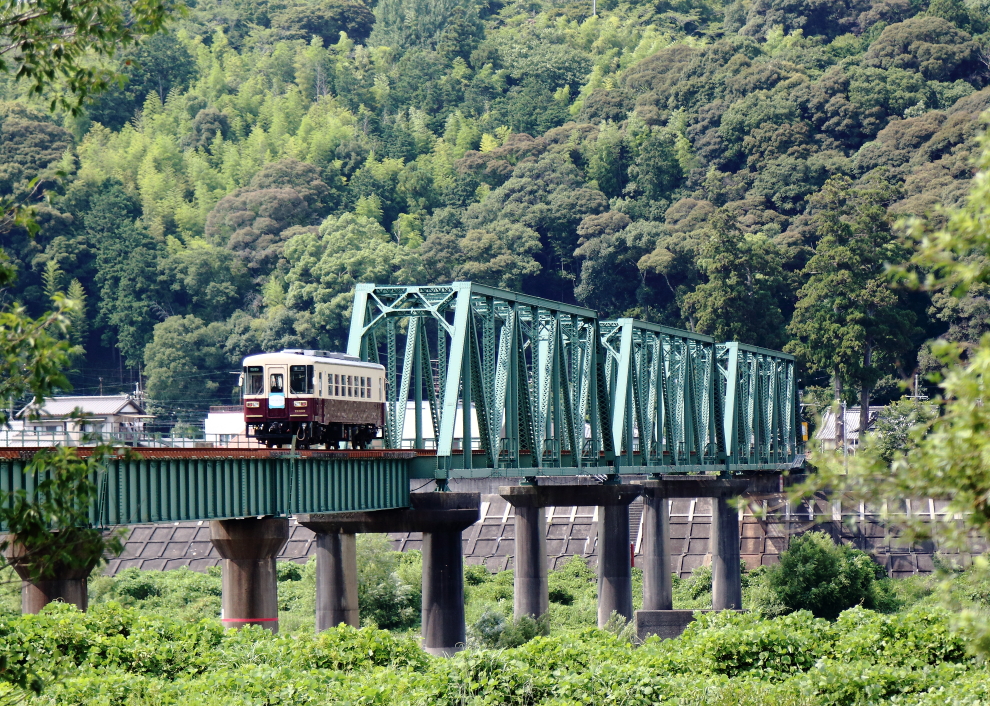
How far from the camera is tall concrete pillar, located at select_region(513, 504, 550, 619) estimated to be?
69000mm

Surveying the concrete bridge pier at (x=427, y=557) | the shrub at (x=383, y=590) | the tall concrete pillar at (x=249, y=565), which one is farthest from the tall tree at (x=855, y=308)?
the tall concrete pillar at (x=249, y=565)

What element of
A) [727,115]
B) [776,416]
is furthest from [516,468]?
[727,115]

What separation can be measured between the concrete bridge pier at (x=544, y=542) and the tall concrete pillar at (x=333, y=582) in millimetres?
9053

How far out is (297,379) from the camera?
48.4 m

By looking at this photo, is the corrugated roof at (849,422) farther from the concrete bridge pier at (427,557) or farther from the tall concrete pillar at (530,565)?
the concrete bridge pier at (427,557)

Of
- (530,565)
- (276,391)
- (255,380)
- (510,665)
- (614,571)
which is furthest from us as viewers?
(614,571)

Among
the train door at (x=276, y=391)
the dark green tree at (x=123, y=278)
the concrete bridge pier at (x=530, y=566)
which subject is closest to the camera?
the train door at (x=276, y=391)

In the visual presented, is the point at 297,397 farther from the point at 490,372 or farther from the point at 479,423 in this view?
the point at 490,372

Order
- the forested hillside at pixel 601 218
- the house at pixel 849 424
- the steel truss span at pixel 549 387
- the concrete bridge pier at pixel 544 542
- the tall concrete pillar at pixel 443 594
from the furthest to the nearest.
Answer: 1. the forested hillside at pixel 601 218
2. the house at pixel 849 424
3. the concrete bridge pier at pixel 544 542
4. the tall concrete pillar at pixel 443 594
5. the steel truss span at pixel 549 387

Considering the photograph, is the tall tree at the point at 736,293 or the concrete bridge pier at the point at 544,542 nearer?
the concrete bridge pier at the point at 544,542

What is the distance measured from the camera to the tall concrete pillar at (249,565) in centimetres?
4244

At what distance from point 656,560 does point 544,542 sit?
1547 cm

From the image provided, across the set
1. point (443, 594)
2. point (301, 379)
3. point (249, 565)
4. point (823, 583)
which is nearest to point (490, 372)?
point (443, 594)

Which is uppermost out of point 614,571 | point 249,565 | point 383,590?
point 249,565
